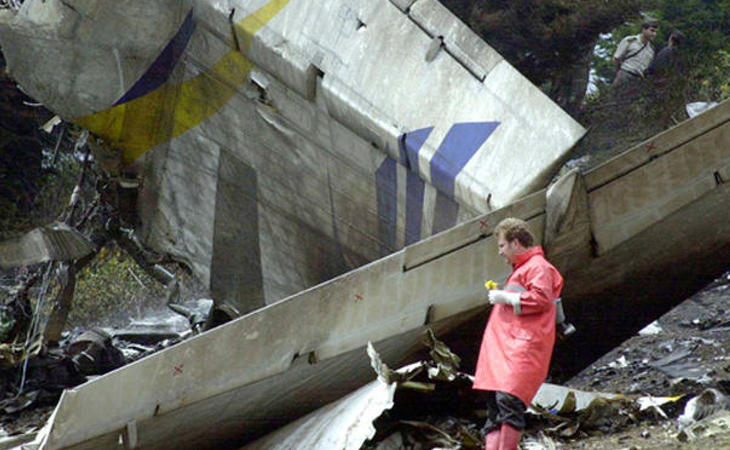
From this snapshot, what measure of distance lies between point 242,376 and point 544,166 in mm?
2057

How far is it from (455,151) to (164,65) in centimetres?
364

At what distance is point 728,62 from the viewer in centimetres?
1561

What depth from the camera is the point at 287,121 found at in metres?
9.17

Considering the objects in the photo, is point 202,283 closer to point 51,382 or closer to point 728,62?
point 51,382

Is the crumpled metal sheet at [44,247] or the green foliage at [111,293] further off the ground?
the green foliage at [111,293]

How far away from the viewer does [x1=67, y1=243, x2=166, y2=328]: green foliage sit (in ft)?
65.3

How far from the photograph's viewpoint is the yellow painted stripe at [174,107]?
31.0 ft

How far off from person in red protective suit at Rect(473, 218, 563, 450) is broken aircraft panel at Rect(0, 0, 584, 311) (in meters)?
1.32

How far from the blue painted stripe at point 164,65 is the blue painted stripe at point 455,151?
306 cm

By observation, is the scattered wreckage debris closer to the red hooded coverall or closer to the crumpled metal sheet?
the red hooded coverall

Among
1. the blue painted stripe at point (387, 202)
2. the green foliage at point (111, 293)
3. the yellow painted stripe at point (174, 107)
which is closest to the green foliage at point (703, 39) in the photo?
the yellow painted stripe at point (174, 107)

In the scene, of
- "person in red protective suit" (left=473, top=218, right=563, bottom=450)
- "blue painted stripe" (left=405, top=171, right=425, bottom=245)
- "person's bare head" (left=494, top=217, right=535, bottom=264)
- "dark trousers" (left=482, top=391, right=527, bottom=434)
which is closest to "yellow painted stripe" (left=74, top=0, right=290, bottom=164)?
"blue painted stripe" (left=405, top=171, right=425, bottom=245)

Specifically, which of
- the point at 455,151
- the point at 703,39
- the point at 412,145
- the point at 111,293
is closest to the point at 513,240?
the point at 455,151

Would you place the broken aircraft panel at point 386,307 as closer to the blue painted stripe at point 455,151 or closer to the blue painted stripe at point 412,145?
the blue painted stripe at point 455,151
